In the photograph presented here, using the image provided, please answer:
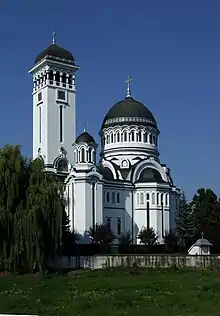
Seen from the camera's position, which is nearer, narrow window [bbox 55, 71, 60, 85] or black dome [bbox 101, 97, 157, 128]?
narrow window [bbox 55, 71, 60, 85]

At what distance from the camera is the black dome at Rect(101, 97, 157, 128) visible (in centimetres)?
6519

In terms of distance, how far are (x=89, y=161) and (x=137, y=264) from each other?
2758 centimetres

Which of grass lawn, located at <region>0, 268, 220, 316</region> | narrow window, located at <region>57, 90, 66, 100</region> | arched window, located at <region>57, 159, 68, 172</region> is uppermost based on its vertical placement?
narrow window, located at <region>57, 90, 66, 100</region>

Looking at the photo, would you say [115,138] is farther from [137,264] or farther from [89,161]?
[137,264]

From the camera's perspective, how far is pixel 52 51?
61.1 m

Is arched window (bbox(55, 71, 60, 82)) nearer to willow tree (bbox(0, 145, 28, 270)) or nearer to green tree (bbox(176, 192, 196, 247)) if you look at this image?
green tree (bbox(176, 192, 196, 247))

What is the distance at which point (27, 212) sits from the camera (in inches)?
1117

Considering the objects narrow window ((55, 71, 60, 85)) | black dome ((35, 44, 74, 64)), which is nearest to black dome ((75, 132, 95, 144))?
narrow window ((55, 71, 60, 85))

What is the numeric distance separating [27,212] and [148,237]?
28954 millimetres

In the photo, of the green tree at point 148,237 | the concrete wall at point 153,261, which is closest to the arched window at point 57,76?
the green tree at point 148,237

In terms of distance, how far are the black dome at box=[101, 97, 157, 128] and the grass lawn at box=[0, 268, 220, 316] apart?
133 feet

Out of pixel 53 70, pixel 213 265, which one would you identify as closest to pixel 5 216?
pixel 213 265

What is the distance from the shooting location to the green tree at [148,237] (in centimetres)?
5522

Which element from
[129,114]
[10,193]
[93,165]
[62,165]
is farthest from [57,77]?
[10,193]
